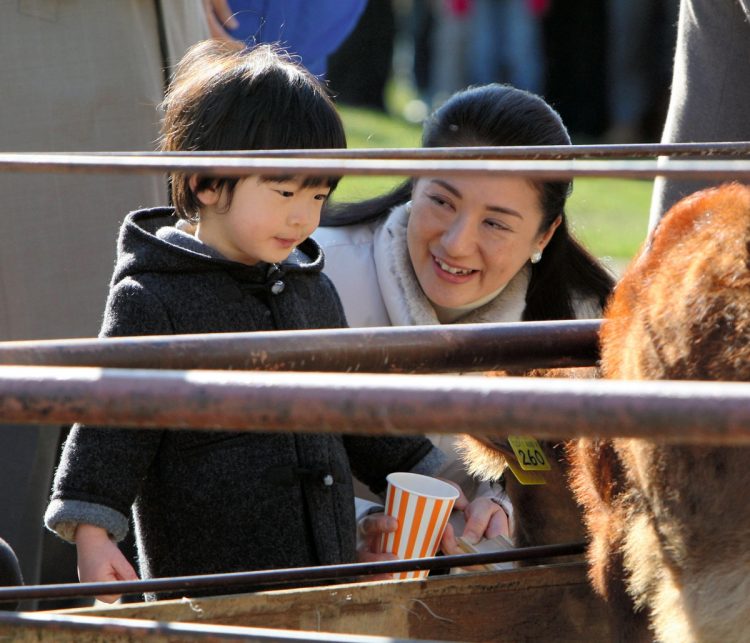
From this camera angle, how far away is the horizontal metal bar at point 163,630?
3.43 feet

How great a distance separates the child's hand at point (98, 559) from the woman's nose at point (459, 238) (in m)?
0.95

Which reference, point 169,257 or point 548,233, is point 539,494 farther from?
point 548,233

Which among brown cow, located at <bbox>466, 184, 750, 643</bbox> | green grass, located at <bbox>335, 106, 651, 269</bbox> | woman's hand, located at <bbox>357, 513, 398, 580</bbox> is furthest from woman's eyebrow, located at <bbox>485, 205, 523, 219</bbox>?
green grass, located at <bbox>335, 106, 651, 269</bbox>

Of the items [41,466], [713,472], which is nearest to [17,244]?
[41,466]

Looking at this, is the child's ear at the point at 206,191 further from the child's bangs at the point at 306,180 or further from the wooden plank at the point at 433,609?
the wooden plank at the point at 433,609

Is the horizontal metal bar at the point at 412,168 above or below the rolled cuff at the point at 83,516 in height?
above

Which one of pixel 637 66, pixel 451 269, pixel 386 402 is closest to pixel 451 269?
pixel 451 269

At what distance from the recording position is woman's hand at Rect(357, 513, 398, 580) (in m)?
1.93

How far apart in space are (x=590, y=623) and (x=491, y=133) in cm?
118

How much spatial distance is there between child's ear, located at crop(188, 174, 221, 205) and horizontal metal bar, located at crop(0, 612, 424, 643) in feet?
2.69

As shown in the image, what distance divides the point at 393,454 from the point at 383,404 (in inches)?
49.8

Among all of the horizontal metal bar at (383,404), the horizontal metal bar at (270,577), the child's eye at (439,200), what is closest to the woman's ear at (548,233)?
the child's eye at (439,200)

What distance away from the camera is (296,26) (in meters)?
3.17

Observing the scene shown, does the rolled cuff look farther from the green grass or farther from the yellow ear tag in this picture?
the green grass
